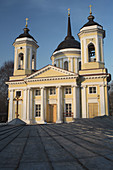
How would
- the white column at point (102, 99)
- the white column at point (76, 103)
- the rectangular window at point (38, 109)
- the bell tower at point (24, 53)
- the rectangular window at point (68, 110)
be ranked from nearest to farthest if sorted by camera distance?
the white column at point (102, 99) → the white column at point (76, 103) → the rectangular window at point (68, 110) → the rectangular window at point (38, 109) → the bell tower at point (24, 53)

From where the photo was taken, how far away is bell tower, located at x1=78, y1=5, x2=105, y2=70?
23562 mm

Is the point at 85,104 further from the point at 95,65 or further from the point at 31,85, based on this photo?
the point at 31,85

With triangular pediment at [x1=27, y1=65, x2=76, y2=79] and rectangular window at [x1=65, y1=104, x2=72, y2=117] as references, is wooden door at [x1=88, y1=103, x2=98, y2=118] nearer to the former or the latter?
rectangular window at [x1=65, y1=104, x2=72, y2=117]

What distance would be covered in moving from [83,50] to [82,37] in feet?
6.20

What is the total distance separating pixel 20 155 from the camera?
2021 millimetres

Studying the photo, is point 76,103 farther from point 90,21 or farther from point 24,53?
point 90,21

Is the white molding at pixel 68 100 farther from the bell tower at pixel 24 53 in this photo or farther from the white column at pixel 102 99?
the bell tower at pixel 24 53

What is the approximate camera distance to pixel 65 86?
23609 mm

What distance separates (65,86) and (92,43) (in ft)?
23.1

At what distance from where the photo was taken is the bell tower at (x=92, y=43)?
928 inches

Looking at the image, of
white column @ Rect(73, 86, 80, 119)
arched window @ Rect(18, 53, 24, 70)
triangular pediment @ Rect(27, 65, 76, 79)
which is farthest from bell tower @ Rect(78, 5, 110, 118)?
arched window @ Rect(18, 53, 24, 70)

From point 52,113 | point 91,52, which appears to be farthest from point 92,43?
point 52,113

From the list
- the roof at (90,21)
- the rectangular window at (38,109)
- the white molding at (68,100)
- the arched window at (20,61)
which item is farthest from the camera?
the arched window at (20,61)

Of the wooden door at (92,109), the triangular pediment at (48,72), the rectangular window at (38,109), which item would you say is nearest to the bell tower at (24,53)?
the triangular pediment at (48,72)
